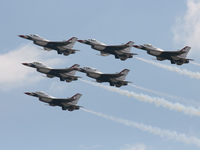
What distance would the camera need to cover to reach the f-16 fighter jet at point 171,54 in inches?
4044

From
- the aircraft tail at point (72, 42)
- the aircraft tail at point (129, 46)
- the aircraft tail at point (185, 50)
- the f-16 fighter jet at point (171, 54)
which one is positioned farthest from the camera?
the aircraft tail at point (72, 42)

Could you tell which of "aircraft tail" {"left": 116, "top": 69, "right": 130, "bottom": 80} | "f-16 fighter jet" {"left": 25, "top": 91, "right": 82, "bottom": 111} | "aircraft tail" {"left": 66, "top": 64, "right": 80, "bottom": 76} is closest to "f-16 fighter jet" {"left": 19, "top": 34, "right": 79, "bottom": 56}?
"aircraft tail" {"left": 66, "top": 64, "right": 80, "bottom": 76}

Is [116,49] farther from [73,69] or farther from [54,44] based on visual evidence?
[54,44]

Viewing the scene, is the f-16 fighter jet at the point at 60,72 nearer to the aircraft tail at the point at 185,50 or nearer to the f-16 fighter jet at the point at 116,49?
the f-16 fighter jet at the point at 116,49

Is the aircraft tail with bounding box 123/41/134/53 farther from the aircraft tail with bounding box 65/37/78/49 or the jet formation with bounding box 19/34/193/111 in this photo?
the aircraft tail with bounding box 65/37/78/49

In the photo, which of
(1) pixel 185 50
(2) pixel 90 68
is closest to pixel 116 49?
(2) pixel 90 68

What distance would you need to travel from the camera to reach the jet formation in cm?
10350

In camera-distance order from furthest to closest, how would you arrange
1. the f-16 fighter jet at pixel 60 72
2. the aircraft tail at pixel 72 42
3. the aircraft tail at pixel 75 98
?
the aircraft tail at pixel 72 42, the f-16 fighter jet at pixel 60 72, the aircraft tail at pixel 75 98

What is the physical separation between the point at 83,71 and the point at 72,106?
9017mm

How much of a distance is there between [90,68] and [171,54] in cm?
2005

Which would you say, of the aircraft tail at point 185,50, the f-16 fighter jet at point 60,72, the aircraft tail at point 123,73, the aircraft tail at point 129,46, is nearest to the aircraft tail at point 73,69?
the f-16 fighter jet at point 60,72

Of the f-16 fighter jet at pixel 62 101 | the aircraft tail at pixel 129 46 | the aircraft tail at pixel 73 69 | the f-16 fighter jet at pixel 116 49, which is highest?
the aircraft tail at pixel 129 46

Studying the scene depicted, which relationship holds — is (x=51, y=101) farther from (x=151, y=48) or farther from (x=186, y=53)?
(x=186, y=53)

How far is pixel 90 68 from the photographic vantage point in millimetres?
105688
